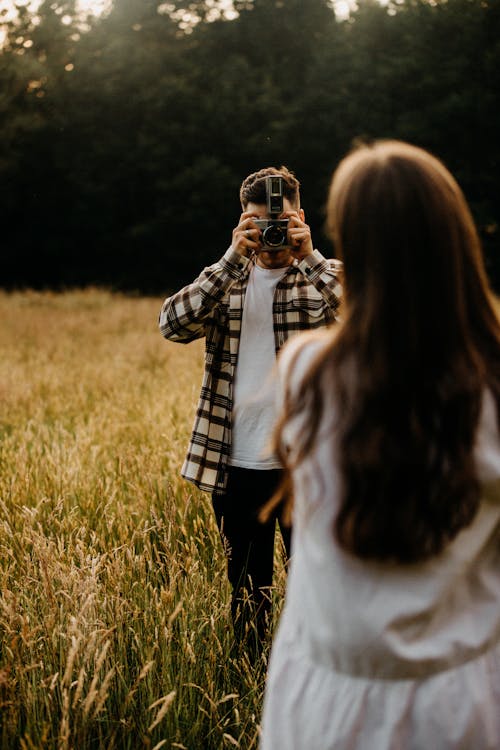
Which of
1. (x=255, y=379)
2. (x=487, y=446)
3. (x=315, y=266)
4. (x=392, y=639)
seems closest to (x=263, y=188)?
(x=315, y=266)

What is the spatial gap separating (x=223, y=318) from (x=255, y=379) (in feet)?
0.83

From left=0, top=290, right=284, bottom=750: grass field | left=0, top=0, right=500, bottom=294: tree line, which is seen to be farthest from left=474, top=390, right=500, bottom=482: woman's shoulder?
left=0, top=0, right=500, bottom=294: tree line

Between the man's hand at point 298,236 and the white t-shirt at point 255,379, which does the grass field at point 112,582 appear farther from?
the man's hand at point 298,236

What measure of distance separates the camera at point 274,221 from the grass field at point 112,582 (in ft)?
3.25

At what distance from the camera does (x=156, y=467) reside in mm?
3504

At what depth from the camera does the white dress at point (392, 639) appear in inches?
38.4

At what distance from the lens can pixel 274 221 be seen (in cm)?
216

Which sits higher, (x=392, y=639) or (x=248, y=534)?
(x=392, y=639)

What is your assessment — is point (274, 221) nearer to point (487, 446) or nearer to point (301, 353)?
point (301, 353)

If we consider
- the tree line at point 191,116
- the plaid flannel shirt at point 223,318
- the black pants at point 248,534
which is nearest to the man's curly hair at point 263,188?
the plaid flannel shirt at point 223,318

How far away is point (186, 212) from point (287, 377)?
23833mm

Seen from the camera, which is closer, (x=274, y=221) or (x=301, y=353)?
(x=301, y=353)

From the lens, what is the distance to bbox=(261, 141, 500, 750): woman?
0.95m

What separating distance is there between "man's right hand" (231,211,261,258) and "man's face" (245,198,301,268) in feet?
0.13
